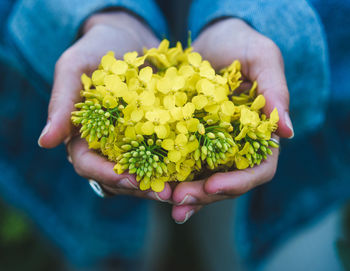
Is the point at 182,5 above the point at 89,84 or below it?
below

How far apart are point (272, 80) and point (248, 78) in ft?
0.39

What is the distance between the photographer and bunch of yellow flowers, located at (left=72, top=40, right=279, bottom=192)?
0.87m

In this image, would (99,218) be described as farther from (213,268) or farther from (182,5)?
(182,5)

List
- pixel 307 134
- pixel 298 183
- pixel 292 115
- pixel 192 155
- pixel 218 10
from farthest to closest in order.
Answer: pixel 298 183 → pixel 307 134 → pixel 292 115 → pixel 218 10 → pixel 192 155

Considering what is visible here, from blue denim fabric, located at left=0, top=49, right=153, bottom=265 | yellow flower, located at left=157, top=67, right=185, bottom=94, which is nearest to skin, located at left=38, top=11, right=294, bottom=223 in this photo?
yellow flower, located at left=157, top=67, right=185, bottom=94

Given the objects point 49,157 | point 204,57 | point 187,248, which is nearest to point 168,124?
point 204,57

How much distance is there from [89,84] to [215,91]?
0.40 metres

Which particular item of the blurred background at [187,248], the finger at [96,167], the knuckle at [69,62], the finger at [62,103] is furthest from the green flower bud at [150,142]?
the blurred background at [187,248]

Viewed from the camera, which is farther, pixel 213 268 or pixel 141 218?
pixel 213 268

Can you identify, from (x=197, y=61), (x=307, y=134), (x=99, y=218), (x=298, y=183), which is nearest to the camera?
(x=197, y=61)

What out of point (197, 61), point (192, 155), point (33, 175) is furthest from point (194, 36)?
point (33, 175)

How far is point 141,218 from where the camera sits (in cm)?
231

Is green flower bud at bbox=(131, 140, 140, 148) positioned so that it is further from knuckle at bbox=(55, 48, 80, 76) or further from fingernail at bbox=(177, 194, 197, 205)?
knuckle at bbox=(55, 48, 80, 76)

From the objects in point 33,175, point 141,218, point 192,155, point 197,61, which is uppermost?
point 197,61
